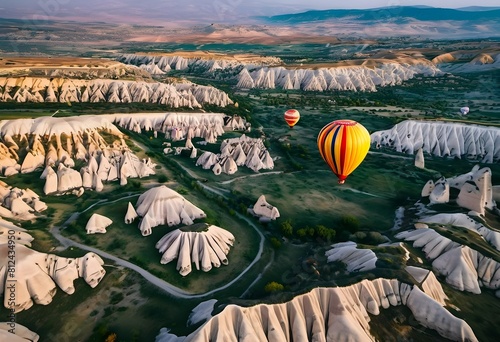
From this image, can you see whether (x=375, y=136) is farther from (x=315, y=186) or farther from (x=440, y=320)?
(x=440, y=320)

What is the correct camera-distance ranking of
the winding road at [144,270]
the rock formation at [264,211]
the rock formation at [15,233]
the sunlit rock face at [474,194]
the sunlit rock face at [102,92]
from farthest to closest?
the sunlit rock face at [102,92], the rock formation at [264,211], the sunlit rock face at [474,194], the rock formation at [15,233], the winding road at [144,270]

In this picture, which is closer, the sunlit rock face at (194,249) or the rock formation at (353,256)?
the rock formation at (353,256)

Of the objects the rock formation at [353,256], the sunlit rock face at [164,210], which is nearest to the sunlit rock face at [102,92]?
the sunlit rock face at [164,210]

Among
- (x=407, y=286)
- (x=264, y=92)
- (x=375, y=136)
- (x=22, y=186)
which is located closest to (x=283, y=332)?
(x=407, y=286)

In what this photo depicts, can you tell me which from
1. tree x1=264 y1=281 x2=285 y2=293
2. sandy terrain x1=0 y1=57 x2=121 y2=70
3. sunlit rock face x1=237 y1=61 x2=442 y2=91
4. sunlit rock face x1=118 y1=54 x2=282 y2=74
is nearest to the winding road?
tree x1=264 y1=281 x2=285 y2=293

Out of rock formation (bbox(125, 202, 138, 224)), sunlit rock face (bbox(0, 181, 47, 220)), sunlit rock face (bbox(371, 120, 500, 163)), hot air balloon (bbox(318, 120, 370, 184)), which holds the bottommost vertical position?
sunlit rock face (bbox(371, 120, 500, 163))

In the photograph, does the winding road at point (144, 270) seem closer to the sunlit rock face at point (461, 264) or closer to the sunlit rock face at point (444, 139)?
the sunlit rock face at point (461, 264)

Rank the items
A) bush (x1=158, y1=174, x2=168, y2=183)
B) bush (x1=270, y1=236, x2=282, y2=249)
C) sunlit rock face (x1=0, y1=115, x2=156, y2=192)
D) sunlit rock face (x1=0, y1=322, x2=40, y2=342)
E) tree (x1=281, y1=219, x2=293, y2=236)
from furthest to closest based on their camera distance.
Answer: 1. bush (x1=158, y1=174, x2=168, y2=183)
2. sunlit rock face (x1=0, y1=115, x2=156, y2=192)
3. tree (x1=281, y1=219, x2=293, y2=236)
4. bush (x1=270, y1=236, x2=282, y2=249)
5. sunlit rock face (x1=0, y1=322, x2=40, y2=342)

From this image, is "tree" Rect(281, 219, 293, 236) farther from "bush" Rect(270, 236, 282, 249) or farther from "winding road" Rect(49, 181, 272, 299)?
"winding road" Rect(49, 181, 272, 299)
